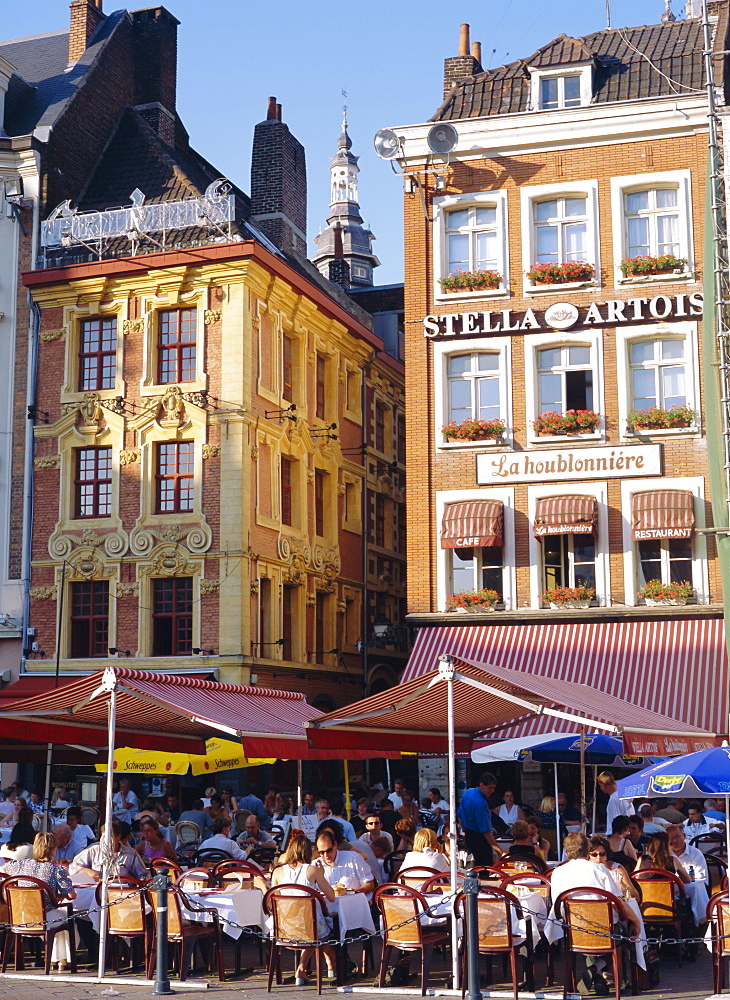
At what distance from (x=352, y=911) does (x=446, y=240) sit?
17.8 metres

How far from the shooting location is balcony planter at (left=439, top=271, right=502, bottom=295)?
27.1 meters

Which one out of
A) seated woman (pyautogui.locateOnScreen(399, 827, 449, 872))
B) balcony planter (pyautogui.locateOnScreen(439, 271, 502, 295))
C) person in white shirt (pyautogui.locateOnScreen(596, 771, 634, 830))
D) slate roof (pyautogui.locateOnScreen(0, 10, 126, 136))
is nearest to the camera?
seated woman (pyautogui.locateOnScreen(399, 827, 449, 872))

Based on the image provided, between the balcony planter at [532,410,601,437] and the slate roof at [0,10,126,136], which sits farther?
the slate roof at [0,10,126,136]

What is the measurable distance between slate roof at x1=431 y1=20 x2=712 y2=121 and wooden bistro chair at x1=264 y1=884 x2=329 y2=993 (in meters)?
A: 19.5

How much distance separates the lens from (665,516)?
2495 cm

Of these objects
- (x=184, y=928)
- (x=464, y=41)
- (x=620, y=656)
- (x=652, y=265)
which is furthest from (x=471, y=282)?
(x=184, y=928)

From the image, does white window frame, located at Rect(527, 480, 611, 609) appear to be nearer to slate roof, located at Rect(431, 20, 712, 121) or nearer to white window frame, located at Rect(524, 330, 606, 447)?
white window frame, located at Rect(524, 330, 606, 447)

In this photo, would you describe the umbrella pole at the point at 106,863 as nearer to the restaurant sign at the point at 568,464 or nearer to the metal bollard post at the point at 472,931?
the metal bollard post at the point at 472,931

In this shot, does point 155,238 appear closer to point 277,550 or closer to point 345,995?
point 277,550

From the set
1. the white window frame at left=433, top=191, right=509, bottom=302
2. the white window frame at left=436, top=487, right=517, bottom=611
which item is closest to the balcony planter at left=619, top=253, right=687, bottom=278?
the white window frame at left=433, top=191, right=509, bottom=302

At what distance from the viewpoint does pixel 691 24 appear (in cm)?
2825

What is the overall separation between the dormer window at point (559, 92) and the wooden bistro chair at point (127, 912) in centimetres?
1978

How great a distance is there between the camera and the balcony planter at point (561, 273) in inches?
1047

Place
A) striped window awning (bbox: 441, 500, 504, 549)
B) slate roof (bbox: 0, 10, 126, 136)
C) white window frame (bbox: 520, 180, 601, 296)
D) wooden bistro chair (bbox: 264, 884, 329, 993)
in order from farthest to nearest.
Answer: slate roof (bbox: 0, 10, 126, 136)
white window frame (bbox: 520, 180, 601, 296)
striped window awning (bbox: 441, 500, 504, 549)
wooden bistro chair (bbox: 264, 884, 329, 993)
